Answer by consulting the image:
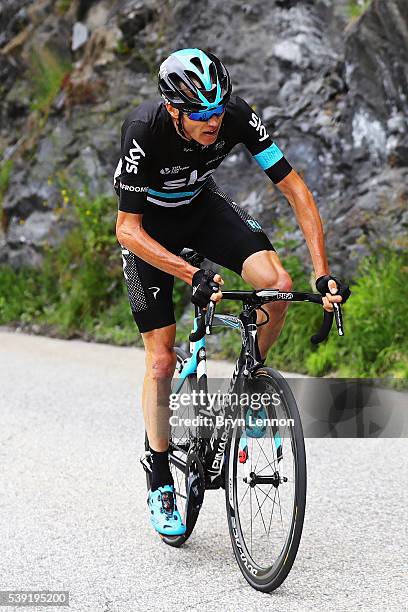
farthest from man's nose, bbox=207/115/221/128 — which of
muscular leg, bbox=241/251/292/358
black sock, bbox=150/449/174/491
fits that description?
black sock, bbox=150/449/174/491

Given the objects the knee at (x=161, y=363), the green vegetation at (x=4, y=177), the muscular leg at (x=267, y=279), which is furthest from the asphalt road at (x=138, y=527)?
the green vegetation at (x=4, y=177)

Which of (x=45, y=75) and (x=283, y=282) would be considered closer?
(x=283, y=282)

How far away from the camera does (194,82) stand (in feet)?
15.3

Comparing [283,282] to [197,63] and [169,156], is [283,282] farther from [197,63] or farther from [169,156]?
[197,63]

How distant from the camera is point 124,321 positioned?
1245cm

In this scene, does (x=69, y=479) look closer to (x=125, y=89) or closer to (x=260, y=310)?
(x=260, y=310)

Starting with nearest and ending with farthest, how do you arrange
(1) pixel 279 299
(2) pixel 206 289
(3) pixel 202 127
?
(2) pixel 206 289 < (1) pixel 279 299 < (3) pixel 202 127

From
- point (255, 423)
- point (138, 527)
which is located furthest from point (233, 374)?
point (138, 527)

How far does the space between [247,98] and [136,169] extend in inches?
321

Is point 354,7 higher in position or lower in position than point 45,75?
lower

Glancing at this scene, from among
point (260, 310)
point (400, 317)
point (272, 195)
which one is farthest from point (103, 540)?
point (272, 195)

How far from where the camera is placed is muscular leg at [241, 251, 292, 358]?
16.1ft

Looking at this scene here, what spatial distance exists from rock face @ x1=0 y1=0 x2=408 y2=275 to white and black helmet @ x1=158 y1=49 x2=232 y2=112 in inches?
221

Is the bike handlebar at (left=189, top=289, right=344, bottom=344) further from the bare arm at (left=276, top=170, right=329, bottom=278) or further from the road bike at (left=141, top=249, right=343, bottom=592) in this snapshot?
the bare arm at (left=276, top=170, right=329, bottom=278)
